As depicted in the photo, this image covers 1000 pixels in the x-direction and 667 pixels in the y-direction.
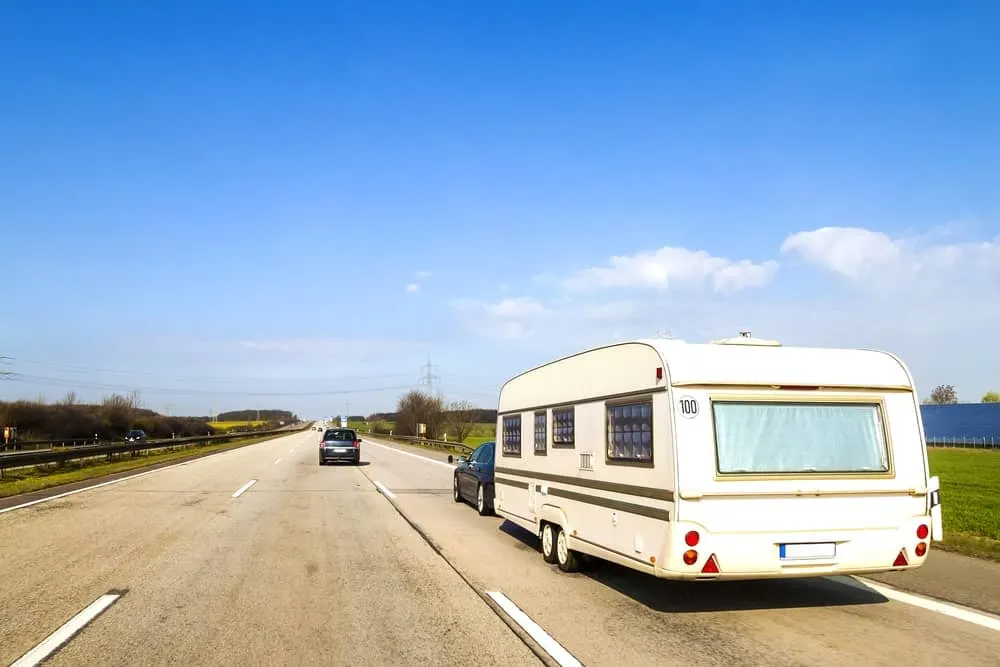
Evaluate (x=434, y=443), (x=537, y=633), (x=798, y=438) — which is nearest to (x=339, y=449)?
(x=434, y=443)

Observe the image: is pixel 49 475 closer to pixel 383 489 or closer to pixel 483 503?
pixel 383 489

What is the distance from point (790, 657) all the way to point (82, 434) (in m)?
69.6

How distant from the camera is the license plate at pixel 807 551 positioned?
6.71 meters

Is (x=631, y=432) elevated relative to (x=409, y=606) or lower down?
elevated

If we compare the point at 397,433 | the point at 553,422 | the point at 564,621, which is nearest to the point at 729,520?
the point at 564,621

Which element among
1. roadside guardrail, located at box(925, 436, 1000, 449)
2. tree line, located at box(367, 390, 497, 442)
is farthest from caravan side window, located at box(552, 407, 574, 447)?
roadside guardrail, located at box(925, 436, 1000, 449)

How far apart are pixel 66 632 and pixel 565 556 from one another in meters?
5.22

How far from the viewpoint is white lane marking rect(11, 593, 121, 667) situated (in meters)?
5.40

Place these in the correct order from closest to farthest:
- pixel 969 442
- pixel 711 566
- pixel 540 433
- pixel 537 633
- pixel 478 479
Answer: pixel 537 633 → pixel 711 566 → pixel 540 433 → pixel 478 479 → pixel 969 442

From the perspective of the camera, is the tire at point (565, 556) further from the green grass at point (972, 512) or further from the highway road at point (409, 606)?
the green grass at point (972, 512)

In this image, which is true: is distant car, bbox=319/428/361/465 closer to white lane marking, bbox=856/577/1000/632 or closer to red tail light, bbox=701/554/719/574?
white lane marking, bbox=856/577/1000/632

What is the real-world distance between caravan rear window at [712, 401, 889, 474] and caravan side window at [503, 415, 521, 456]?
4.78 meters

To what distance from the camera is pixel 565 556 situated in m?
9.11

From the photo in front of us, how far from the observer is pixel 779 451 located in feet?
22.9
